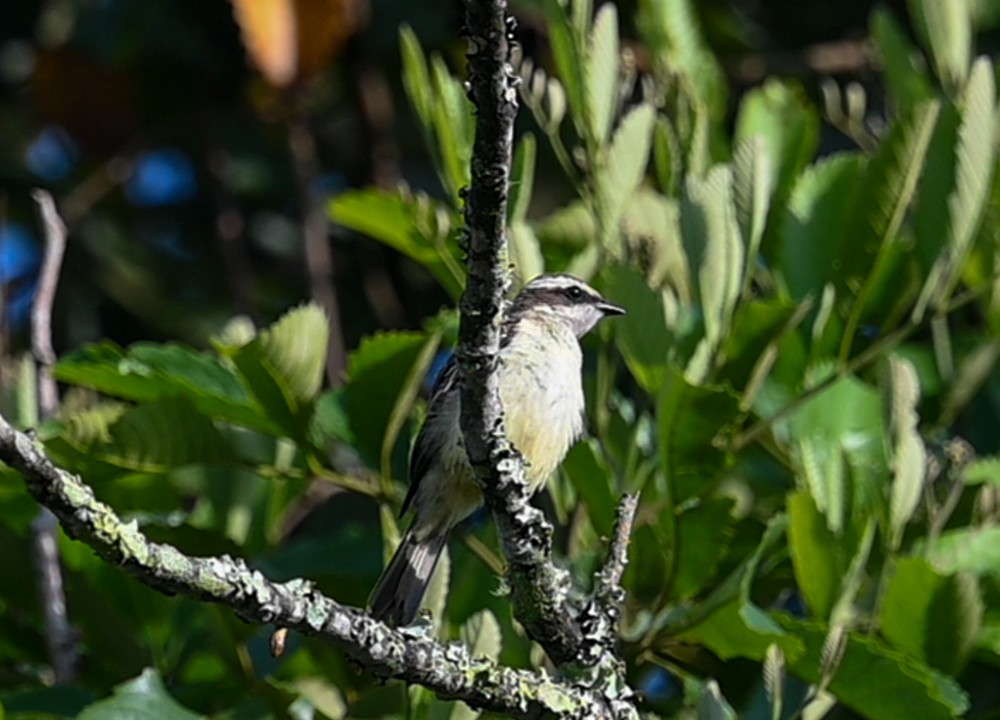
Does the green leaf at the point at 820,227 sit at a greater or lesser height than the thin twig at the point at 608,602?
greater

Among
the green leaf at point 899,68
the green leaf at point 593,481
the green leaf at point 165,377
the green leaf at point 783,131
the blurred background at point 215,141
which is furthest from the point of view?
the blurred background at point 215,141

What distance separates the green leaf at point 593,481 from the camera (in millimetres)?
3643

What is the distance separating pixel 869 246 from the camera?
13.4ft

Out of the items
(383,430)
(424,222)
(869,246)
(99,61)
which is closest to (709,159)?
(869,246)

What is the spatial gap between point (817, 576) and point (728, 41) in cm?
339

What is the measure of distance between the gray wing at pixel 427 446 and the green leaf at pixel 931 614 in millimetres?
1024

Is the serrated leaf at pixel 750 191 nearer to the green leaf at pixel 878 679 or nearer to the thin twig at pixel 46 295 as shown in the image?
the green leaf at pixel 878 679

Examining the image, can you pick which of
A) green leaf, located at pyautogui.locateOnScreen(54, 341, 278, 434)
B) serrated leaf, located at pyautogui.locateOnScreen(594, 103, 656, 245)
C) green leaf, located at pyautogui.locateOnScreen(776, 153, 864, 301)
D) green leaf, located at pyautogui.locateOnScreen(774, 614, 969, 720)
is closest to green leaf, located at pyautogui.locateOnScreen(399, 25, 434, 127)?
serrated leaf, located at pyautogui.locateOnScreen(594, 103, 656, 245)

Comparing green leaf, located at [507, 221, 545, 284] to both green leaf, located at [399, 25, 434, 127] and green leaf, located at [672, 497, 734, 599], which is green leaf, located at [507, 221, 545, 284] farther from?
green leaf, located at [672, 497, 734, 599]

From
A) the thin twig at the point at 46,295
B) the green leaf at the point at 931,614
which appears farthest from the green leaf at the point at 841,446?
the thin twig at the point at 46,295

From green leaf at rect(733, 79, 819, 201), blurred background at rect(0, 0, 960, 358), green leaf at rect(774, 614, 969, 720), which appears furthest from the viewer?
blurred background at rect(0, 0, 960, 358)

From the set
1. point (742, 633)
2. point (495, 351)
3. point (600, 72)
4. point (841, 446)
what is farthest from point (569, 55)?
point (495, 351)

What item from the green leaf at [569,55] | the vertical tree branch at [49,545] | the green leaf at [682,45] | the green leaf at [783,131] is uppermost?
the green leaf at [569,55]

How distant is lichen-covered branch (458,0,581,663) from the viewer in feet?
7.38
